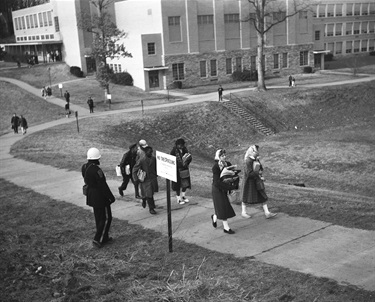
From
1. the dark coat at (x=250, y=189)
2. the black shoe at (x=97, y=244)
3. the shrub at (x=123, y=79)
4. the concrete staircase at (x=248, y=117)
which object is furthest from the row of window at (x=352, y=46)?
the black shoe at (x=97, y=244)

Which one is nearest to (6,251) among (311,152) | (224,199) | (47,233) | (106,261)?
(47,233)

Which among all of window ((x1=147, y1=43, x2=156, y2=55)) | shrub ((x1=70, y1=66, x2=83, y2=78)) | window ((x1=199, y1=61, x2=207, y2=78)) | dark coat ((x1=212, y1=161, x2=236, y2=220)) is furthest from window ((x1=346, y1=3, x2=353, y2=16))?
dark coat ((x1=212, y1=161, x2=236, y2=220))

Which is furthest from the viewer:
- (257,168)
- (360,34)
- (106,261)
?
(360,34)

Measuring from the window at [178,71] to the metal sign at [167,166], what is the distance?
1846 inches

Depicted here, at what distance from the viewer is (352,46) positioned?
8538cm

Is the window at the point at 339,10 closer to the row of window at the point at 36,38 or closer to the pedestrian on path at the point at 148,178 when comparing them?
the row of window at the point at 36,38

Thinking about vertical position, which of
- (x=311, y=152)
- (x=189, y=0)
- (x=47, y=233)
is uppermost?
(x=189, y=0)

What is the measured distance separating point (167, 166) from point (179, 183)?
3.84 metres

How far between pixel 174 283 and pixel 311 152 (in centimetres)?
2289

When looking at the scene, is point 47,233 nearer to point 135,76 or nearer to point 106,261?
point 106,261

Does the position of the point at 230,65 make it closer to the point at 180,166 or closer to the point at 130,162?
the point at 130,162

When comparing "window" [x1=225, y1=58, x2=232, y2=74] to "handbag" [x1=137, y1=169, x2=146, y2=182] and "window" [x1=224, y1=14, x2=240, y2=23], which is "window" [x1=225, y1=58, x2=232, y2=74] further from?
"handbag" [x1=137, y1=169, x2=146, y2=182]

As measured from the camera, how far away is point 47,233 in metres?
12.0

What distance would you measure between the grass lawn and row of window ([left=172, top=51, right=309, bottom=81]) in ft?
149
